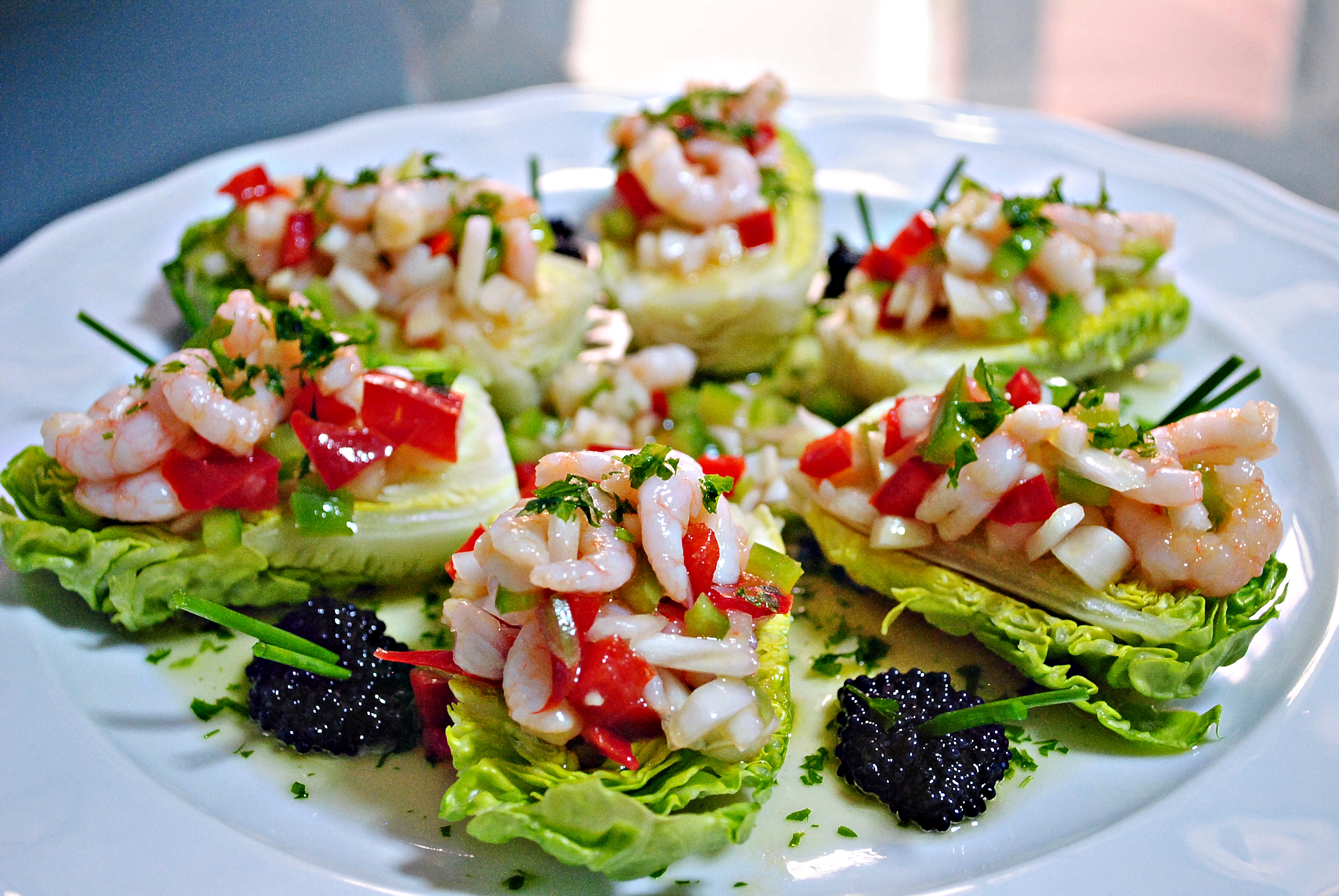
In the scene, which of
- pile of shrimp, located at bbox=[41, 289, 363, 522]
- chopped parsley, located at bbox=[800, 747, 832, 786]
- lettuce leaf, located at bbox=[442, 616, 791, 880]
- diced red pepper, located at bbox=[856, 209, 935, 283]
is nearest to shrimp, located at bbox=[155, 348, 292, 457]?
pile of shrimp, located at bbox=[41, 289, 363, 522]

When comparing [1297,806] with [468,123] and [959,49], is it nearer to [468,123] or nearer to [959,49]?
[468,123]

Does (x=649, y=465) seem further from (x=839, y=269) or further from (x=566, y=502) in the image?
(x=839, y=269)

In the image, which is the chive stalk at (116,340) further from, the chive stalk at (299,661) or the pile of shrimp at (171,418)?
the chive stalk at (299,661)

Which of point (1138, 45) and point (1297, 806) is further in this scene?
point (1138, 45)

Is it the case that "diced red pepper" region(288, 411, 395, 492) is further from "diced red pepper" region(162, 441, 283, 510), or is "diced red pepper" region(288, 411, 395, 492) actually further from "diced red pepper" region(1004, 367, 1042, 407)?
"diced red pepper" region(1004, 367, 1042, 407)

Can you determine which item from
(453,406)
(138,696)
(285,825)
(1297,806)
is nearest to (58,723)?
(138,696)

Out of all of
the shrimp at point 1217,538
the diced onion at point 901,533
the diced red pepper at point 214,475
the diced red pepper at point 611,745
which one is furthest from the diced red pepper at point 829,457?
the diced red pepper at point 214,475
